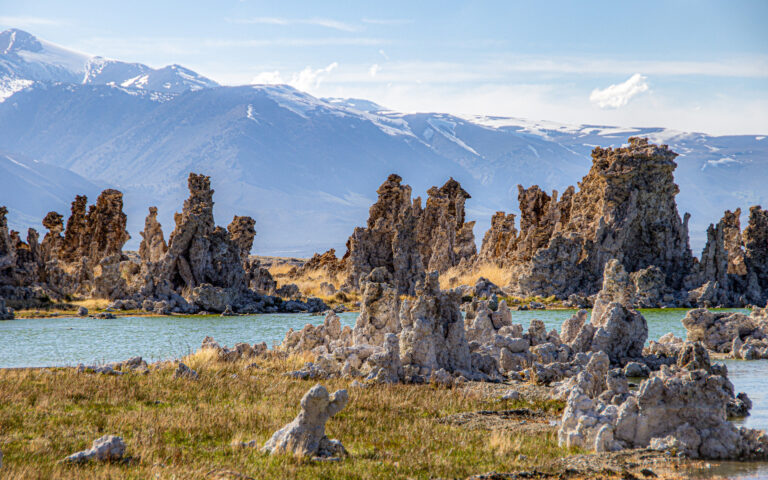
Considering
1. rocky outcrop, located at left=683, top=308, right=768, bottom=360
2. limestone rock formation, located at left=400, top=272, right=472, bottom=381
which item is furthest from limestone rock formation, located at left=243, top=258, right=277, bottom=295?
Result: limestone rock formation, located at left=400, top=272, right=472, bottom=381

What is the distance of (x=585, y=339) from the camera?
29750mm

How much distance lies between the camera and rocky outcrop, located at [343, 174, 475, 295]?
236 feet

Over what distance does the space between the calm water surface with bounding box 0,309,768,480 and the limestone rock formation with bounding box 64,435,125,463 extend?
872cm

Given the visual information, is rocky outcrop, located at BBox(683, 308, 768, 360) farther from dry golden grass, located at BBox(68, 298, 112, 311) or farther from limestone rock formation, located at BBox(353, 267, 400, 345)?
dry golden grass, located at BBox(68, 298, 112, 311)

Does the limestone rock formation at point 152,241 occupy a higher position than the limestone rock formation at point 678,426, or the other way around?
the limestone rock formation at point 152,241

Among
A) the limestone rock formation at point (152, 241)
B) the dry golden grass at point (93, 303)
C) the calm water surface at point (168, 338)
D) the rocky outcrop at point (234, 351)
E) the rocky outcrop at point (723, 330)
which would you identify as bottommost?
the calm water surface at point (168, 338)

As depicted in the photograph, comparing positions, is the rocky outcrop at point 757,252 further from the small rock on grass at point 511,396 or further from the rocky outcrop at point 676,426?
the rocky outcrop at point 676,426

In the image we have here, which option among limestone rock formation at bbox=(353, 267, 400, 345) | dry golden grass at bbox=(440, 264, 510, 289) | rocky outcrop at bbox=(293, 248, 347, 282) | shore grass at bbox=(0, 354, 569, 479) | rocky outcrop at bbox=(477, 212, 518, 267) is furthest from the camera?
rocky outcrop at bbox=(477, 212, 518, 267)

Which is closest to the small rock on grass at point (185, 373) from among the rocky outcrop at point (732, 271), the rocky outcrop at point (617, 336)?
the rocky outcrop at point (617, 336)

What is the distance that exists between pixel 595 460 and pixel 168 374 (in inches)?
503

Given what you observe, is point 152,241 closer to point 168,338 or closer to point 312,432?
point 168,338

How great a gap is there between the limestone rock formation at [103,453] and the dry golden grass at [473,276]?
65741 millimetres

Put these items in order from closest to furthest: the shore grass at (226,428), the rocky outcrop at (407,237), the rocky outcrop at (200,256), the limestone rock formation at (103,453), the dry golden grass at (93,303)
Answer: the limestone rock formation at (103,453), the shore grass at (226,428), the dry golden grass at (93,303), the rocky outcrop at (200,256), the rocky outcrop at (407,237)

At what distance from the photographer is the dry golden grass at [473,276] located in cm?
7938
